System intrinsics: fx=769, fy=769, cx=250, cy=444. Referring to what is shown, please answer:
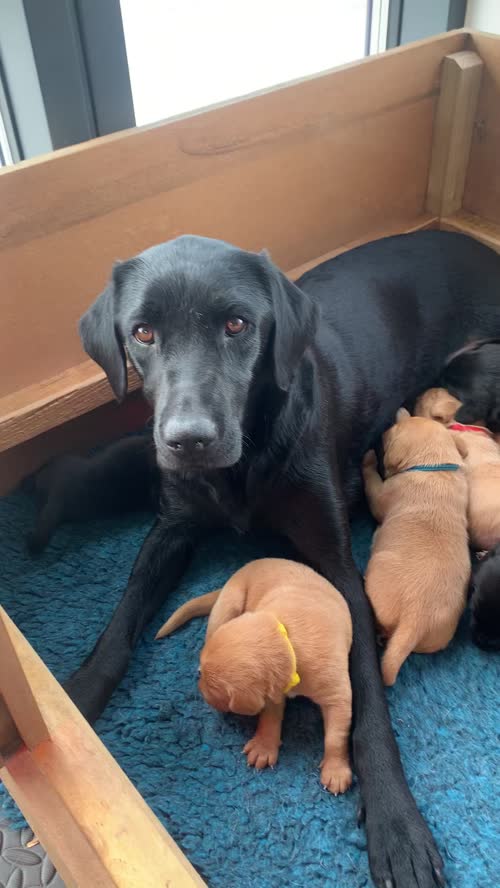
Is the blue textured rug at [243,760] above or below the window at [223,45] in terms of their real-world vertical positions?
below

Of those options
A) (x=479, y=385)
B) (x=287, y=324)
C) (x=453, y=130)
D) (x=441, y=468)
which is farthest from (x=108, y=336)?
(x=453, y=130)

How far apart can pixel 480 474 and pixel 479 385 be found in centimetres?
30

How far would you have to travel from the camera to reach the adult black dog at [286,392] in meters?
1.21

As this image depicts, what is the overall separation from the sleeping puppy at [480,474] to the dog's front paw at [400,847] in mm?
563

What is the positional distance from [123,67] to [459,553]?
4.32 ft

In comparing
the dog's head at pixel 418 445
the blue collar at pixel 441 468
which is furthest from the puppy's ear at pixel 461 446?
the blue collar at pixel 441 468

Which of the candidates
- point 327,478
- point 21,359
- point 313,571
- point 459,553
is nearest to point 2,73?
point 21,359

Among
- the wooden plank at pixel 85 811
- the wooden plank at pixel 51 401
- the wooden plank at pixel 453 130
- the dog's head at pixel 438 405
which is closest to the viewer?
the wooden plank at pixel 85 811

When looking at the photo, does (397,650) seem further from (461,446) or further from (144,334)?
(144,334)

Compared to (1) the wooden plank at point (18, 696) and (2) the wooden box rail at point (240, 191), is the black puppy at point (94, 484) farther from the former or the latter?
(1) the wooden plank at point (18, 696)

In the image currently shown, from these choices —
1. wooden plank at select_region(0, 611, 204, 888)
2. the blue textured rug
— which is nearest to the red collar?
the blue textured rug

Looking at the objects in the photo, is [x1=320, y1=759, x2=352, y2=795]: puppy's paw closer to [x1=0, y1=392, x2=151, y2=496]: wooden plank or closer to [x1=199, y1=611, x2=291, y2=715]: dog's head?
[x1=199, y1=611, x2=291, y2=715]: dog's head

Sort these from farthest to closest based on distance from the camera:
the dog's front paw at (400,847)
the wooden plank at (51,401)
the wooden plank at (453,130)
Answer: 1. the wooden plank at (453,130)
2. the wooden plank at (51,401)
3. the dog's front paw at (400,847)

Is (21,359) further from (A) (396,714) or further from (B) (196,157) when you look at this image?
(A) (396,714)
